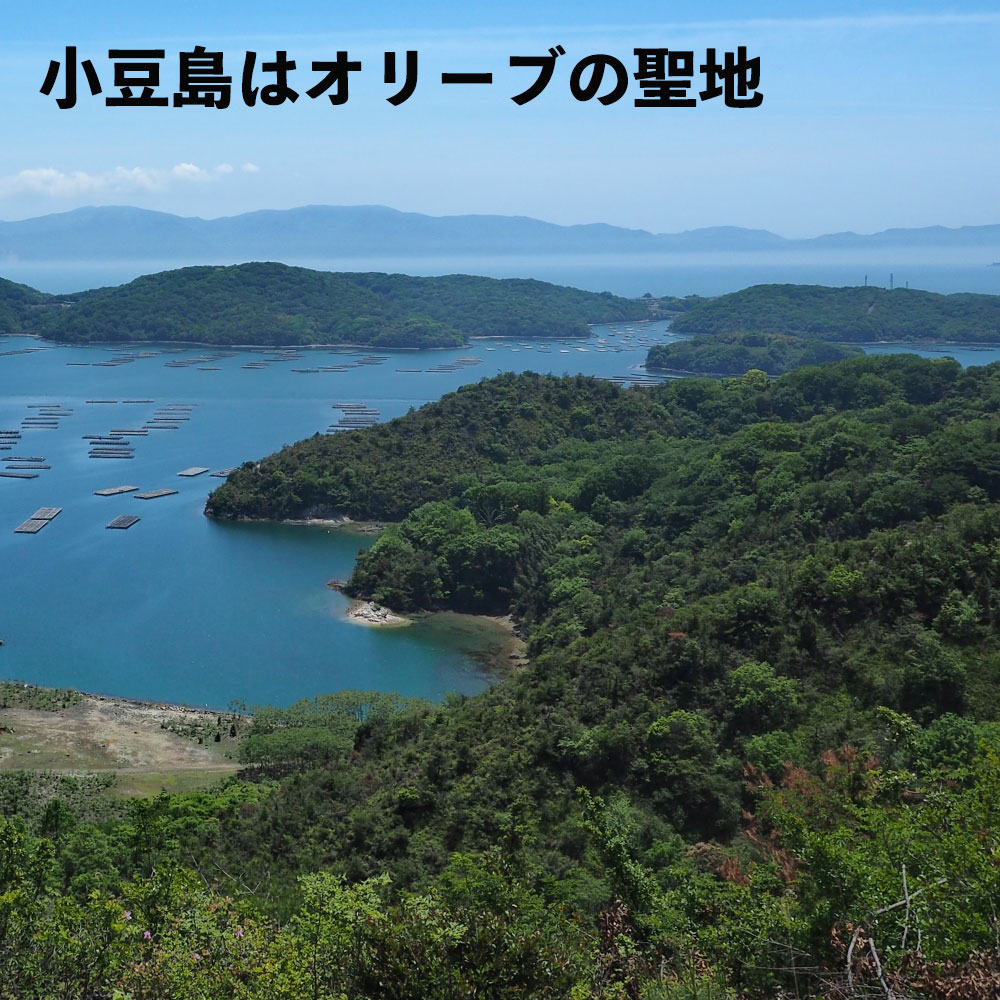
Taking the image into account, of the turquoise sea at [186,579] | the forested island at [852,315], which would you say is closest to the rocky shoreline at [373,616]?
the turquoise sea at [186,579]

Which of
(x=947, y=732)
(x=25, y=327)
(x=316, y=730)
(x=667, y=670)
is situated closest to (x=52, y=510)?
(x=316, y=730)

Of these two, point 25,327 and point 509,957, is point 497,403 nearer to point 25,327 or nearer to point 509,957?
point 509,957

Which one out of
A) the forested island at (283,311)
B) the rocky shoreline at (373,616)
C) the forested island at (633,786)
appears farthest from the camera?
the forested island at (283,311)

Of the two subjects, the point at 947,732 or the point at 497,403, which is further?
the point at 497,403

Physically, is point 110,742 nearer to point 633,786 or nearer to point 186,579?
point 633,786

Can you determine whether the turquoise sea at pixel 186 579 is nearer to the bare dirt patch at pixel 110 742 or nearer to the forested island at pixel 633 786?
the bare dirt patch at pixel 110 742
